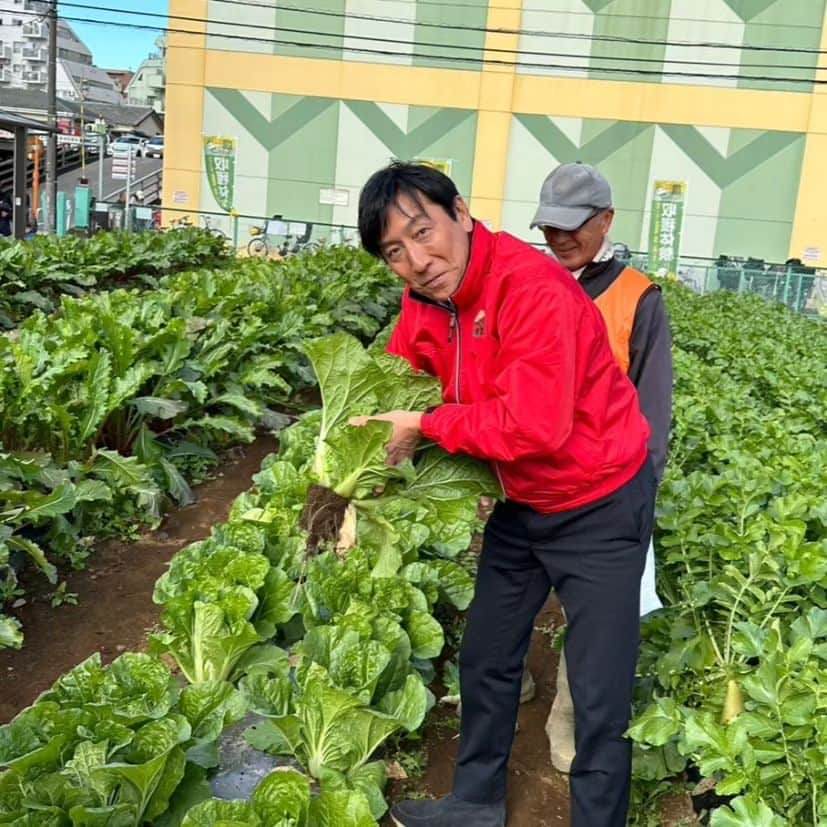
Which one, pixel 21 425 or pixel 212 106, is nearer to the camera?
pixel 21 425

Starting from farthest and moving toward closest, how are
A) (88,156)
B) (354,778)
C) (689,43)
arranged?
1. (88,156)
2. (689,43)
3. (354,778)

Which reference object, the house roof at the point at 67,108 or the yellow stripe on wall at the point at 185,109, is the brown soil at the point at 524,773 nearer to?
the yellow stripe on wall at the point at 185,109

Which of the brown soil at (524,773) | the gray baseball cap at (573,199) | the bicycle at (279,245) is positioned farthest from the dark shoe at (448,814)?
the bicycle at (279,245)

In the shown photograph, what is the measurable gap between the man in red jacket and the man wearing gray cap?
48 centimetres

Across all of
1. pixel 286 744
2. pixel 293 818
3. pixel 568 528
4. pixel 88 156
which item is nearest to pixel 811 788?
pixel 568 528

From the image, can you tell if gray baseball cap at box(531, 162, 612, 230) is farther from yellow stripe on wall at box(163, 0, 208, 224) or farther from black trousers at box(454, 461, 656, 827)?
yellow stripe on wall at box(163, 0, 208, 224)

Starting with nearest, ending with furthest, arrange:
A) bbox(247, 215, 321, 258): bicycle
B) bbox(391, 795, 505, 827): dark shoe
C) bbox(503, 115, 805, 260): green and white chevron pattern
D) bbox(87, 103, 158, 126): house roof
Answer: bbox(391, 795, 505, 827): dark shoe → bbox(247, 215, 321, 258): bicycle → bbox(503, 115, 805, 260): green and white chevron pattern → bbox(87, 103, 158, 126): house roof

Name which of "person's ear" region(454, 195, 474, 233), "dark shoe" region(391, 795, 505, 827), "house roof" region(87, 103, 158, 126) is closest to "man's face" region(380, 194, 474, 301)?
"person's ear" region(454, 195, 474, 233)

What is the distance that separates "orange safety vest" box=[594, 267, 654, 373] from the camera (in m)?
3.08

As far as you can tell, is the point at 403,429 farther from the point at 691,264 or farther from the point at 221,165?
the point at 221,165

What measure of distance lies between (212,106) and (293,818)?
2836 cm

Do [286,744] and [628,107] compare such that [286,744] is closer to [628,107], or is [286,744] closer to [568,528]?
[568,528]

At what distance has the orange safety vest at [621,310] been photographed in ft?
10.1

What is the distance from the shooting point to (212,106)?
1103 inches
